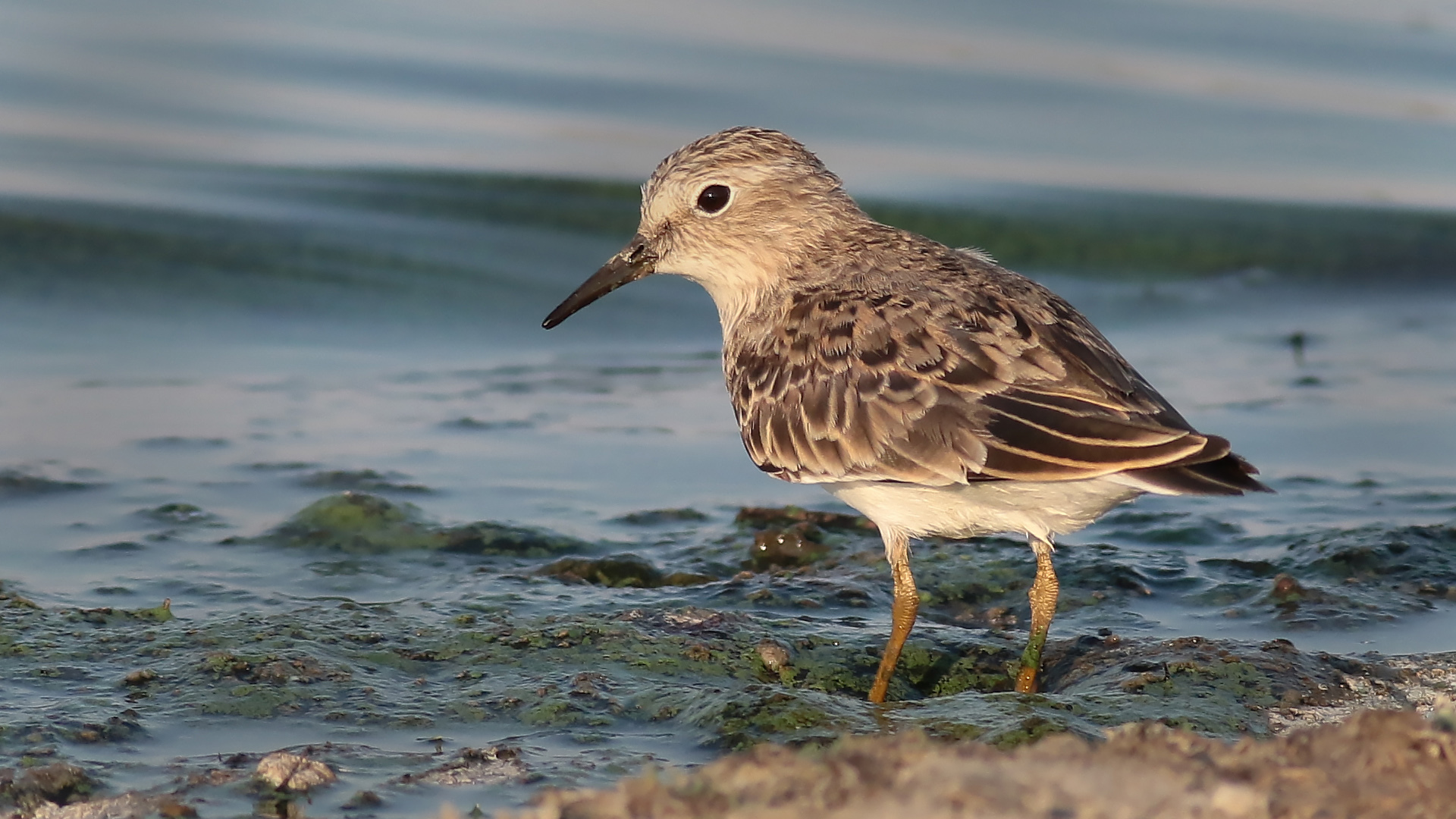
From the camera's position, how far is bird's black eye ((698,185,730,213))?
5.93 m

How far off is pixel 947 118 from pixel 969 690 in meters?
7.82

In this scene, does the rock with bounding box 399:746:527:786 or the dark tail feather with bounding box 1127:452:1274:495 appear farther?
the dark tail feather with bounding box 1127:452:1274:495

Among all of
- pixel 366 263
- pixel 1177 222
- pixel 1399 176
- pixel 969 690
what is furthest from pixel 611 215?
pixel 969 690

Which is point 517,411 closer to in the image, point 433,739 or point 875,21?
point 433,739

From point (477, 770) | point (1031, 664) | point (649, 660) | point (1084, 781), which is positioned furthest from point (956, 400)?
point (1084, 781)

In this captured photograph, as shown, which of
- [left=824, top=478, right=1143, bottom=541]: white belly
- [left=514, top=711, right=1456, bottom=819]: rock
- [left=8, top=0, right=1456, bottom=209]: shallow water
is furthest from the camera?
[left=8, top=0, right=1456, bottom=209]: shallow water

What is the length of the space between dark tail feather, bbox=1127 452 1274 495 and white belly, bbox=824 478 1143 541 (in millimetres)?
130

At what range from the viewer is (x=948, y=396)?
15.9 ft

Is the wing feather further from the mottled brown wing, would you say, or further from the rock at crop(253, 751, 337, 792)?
the rock at crop(253, 751, 337, 792)

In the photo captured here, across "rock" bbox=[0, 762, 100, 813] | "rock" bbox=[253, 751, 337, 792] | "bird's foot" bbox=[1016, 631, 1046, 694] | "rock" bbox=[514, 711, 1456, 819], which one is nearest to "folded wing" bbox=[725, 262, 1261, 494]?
"bird's foot" bbox=[1016, 631, 1046, 694]

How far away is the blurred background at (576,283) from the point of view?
5805mm

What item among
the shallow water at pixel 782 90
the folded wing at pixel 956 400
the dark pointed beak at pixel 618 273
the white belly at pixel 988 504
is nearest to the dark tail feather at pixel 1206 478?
the folded wing at pixel 956 400

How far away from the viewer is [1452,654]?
5176 mm

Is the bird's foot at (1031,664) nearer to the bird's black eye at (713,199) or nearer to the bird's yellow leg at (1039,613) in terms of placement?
the bird's yellow leg at (1039,613)
